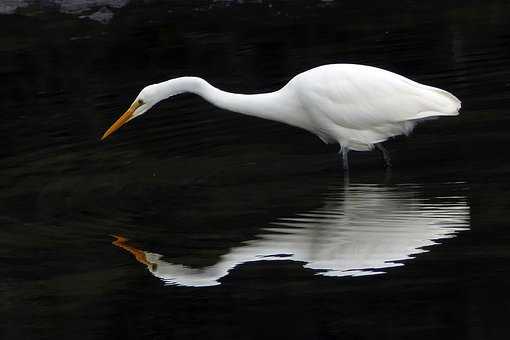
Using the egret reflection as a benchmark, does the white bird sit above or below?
above

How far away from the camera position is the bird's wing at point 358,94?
1112 cm

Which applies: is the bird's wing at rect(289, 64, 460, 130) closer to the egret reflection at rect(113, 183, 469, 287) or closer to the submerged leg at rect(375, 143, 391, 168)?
the submerged leg at rect(375, 143, 391, 168)

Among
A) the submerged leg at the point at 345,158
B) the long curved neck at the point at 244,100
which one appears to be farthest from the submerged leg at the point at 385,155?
the long curved neck at the point at 244,100

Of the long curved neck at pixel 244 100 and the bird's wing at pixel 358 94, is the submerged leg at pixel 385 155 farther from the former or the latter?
the long curved neck at pixel 244 100

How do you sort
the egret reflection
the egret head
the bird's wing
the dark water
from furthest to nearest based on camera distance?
the egret head → the bird's wing → the egret reflection → the dark water

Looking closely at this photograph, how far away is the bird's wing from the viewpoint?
1112 cm

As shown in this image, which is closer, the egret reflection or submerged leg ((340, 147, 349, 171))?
the egret reflection

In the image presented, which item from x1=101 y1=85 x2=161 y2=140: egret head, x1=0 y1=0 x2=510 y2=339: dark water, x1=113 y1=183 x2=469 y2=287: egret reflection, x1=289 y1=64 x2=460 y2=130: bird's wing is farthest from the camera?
x1=101 y1=85 x2=161 y2=140: egret head

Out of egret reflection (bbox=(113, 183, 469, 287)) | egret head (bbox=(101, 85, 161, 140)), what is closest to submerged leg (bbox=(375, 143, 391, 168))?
egret reflection (bbox=(113, 183, 469, 287))

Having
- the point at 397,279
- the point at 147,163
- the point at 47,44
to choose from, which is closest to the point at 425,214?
the point at 397,279

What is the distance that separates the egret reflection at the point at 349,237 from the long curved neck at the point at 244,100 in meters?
1.44

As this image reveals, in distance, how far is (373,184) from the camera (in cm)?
1069

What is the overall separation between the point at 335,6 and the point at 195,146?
24.1ft

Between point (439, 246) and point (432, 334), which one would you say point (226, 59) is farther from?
point (432, 334)
